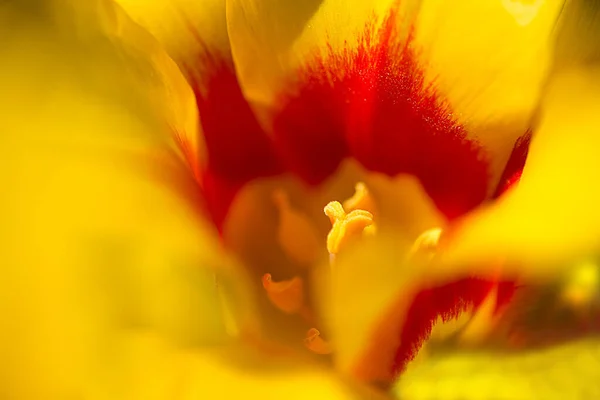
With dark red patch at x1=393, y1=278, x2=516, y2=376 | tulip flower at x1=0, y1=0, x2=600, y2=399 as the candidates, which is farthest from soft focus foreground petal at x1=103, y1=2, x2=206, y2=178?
dark red patch at x1=393, y1=278, x2=516, y2=376

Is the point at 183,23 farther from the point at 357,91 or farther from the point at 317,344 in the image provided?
the point at 317,344

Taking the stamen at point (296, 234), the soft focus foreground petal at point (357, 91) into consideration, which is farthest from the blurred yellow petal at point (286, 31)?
the stamen at point (296, 234)

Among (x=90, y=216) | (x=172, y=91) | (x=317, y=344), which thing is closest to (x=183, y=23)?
(x=172, y=91)

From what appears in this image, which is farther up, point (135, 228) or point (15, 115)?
point (15, 115)

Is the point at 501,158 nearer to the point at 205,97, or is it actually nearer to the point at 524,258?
the point at 524,258

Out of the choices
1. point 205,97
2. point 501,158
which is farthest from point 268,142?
point 501,158

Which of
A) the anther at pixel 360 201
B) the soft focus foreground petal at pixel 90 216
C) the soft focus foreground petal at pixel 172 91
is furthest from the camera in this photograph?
the anther at pixel 360 201

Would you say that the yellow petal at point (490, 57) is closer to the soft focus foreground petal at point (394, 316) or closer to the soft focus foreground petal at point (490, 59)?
the soft focus foreground petal at point (490, 59)

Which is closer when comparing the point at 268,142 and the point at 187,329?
the point at 187,329
